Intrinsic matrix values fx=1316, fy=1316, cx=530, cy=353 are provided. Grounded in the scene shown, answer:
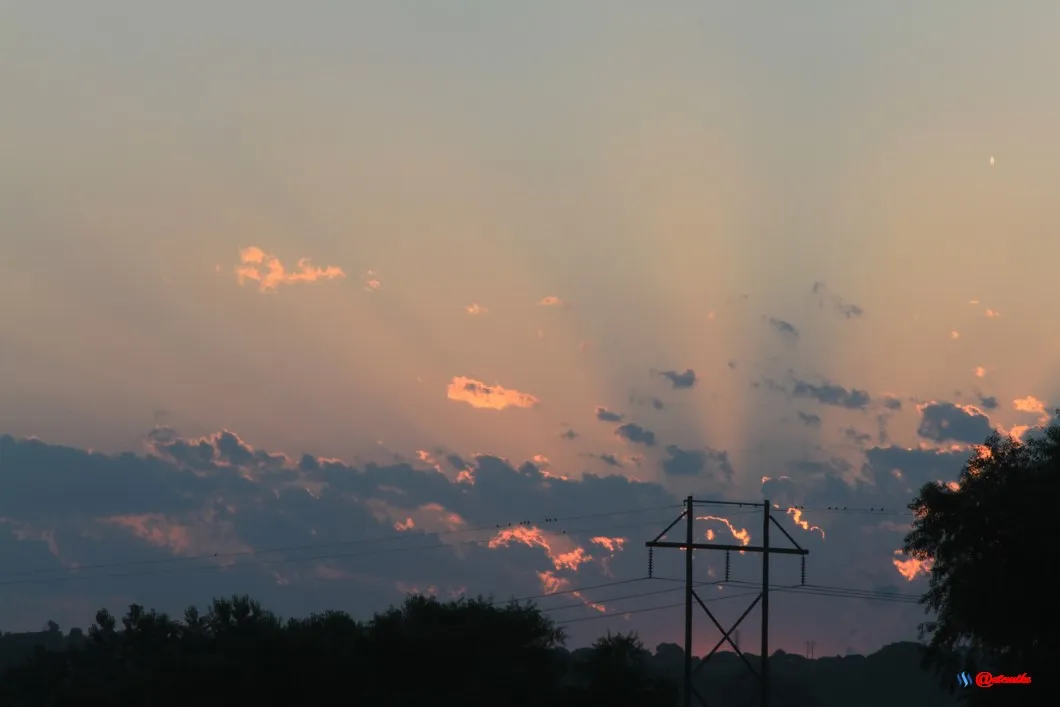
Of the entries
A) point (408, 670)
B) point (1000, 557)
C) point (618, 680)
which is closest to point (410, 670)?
point (408, 670)

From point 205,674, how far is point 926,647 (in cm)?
5329

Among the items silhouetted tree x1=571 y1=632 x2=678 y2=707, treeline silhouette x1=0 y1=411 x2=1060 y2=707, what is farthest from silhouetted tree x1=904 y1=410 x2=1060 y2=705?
silhouetted tree x1=571 y1=632 x2=678 y2=707

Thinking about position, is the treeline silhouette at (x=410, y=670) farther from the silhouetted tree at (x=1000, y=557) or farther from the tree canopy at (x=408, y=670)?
the silhouetted tree at (x=1000, y=557)

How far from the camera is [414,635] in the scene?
340 ft

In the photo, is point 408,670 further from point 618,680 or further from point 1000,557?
point 1000,557

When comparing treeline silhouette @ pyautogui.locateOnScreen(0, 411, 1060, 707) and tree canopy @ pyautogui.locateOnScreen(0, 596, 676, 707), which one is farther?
tree canopy @ pyautogui.locateOnScreen(0, 596, 676, 707)

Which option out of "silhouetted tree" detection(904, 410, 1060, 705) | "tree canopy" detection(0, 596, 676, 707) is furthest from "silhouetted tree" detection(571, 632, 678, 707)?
"silhouetted tree" detection(904, 410, 1060, 705)

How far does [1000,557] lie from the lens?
2422 inches

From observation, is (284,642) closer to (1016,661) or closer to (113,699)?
(113,699)

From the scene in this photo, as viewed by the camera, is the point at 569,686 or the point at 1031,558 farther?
the point at 569,686

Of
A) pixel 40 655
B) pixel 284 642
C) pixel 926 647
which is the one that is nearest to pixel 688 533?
pixel 926 647

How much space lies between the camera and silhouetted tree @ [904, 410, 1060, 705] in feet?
196

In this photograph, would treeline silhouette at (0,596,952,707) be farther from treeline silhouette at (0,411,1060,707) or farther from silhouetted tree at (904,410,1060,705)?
silhouetted tree at (904,410,1060,705)

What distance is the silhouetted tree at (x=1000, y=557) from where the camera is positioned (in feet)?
196
